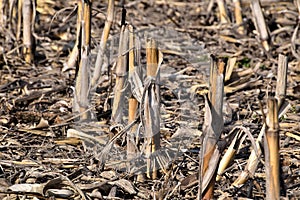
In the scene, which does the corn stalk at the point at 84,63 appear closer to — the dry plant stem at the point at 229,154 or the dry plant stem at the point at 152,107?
the dry plant stem at the point at 152,107

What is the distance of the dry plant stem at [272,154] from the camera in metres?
1.73

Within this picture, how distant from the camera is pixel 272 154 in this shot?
1762 millimetres

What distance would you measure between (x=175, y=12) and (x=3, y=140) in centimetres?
218

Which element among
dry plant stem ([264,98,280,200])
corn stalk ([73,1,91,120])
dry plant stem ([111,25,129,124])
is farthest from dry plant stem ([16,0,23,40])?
dry plant stem ([264,98,280,200])

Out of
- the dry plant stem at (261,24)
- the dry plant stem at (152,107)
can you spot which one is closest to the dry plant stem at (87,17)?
the dry plant stem at (152,107)

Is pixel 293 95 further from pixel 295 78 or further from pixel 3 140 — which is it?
pixel 3 140

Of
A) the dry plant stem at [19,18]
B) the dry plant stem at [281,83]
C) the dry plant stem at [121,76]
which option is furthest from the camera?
the dry plant stem at [19,18]

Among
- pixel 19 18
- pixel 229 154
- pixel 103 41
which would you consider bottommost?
pixel 229 154

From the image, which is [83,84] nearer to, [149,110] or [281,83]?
[149,110]

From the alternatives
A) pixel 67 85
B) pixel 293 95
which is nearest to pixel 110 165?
pixel 67 85

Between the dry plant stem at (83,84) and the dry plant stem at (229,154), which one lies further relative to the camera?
the dry plant stem at (83,84)

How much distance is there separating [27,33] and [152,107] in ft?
4.67

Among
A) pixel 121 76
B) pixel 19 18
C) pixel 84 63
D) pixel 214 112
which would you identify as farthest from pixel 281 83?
pixel 19 18

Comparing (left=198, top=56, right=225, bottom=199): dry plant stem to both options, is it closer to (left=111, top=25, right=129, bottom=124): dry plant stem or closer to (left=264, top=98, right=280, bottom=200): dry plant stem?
(left=264, top=98, right=280, bottom=200): dry plant stem
